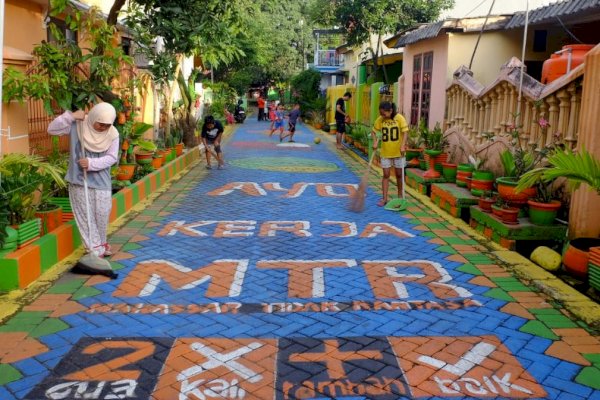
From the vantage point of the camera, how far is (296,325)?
471cm

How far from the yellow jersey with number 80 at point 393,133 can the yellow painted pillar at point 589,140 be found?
3.21m

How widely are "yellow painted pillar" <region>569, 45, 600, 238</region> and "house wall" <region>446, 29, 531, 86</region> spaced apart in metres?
5.09

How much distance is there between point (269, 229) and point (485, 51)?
239 inches

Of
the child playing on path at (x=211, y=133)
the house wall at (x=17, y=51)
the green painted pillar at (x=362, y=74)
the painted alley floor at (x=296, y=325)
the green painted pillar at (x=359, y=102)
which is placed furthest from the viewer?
the green painted pillar at (x=362, y=74)

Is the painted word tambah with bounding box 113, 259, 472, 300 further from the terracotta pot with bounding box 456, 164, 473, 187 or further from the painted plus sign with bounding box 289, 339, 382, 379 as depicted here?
the terracotta pot with bounding box 456, 164, 473, 187

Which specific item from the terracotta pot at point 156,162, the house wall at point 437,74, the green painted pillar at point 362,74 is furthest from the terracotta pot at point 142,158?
the green painted pillar at point 362,74

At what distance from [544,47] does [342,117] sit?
8496 mm

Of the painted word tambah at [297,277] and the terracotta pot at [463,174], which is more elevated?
the terracotta pot at [463,174]

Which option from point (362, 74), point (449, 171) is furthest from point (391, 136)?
point (362, 74)

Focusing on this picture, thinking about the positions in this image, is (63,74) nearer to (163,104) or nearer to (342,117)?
(163,104)

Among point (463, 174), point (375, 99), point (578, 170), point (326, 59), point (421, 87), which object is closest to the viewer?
point (578, 170)

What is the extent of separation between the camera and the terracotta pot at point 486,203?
7.69 metres

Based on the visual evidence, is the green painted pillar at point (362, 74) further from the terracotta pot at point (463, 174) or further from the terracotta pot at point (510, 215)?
the terracotta pot at point (510, 215)

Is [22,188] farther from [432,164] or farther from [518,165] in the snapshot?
[432,164]
